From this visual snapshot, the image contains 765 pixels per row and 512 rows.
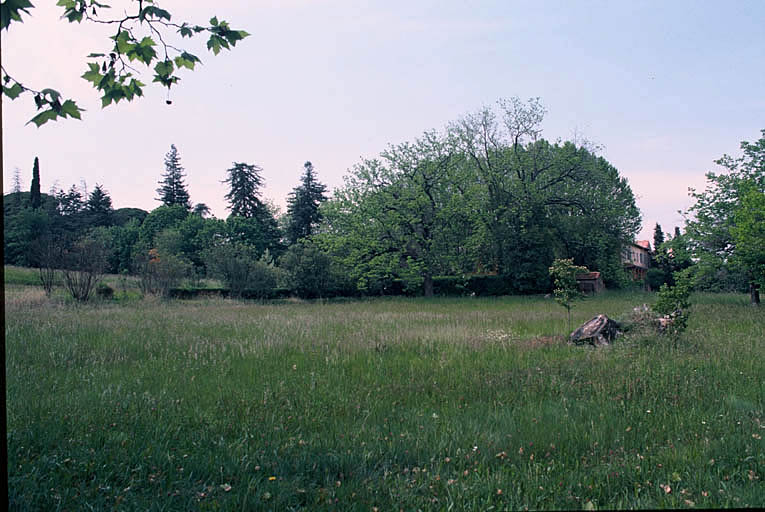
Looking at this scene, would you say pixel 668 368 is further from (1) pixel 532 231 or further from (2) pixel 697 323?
(1) pixel 532 231

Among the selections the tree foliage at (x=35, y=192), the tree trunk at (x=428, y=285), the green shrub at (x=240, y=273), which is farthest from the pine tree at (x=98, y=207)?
the tree trunk at (x=428, y=285)

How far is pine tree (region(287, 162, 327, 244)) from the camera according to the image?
186 feet

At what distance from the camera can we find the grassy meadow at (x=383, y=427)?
10.9 feet

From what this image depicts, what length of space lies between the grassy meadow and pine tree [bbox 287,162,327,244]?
→ 158 ft

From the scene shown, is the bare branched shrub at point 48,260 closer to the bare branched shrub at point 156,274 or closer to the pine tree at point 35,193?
the bare branched shrub at point 156,274

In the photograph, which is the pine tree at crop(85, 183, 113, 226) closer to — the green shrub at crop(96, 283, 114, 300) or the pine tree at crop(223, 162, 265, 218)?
the pine tree at crop(223, 162, 265, 218)

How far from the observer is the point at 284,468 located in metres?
3.74

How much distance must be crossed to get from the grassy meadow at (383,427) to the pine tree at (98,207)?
45.6 metres

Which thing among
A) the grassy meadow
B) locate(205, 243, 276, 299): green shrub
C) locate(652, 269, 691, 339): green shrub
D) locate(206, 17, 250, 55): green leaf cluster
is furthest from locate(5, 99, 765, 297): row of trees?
locate(206, 17, 250, 55): green leaf cluster

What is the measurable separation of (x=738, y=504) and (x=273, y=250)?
5545cm

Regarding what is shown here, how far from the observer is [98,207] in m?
49.0

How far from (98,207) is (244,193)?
15.8 m

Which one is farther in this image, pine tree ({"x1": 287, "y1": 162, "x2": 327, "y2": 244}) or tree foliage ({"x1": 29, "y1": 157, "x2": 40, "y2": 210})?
pine tree ({"x1": 287, "y1": 162, "x2": 327, "y2": 244})

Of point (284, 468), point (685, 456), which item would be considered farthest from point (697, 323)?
point (284, 468)
